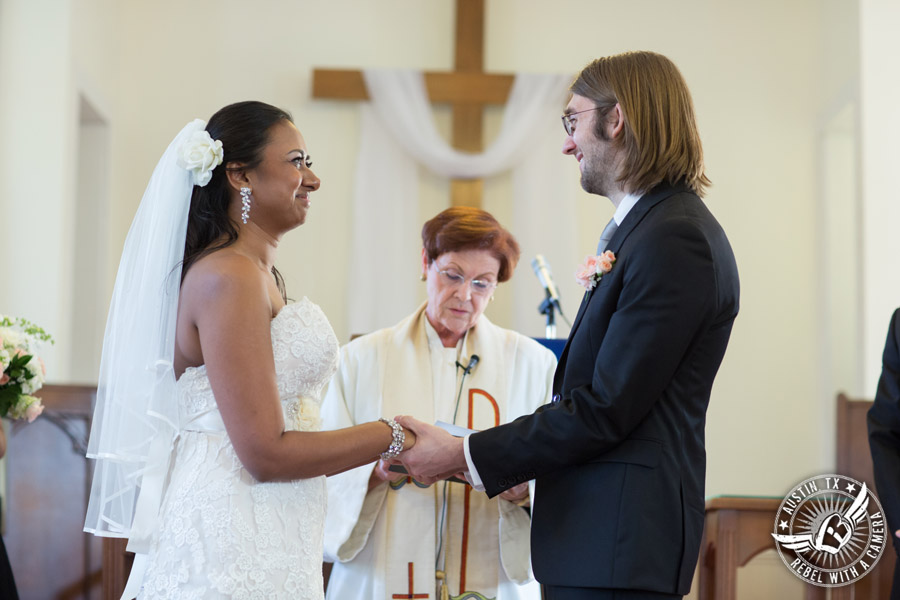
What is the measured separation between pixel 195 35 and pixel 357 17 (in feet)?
3.65

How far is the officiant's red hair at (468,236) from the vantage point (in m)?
3.62

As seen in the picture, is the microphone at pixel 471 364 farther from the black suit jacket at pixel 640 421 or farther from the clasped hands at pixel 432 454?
the black suit jacket at pixel 640 421

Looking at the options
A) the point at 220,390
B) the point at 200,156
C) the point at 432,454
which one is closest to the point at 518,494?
the point at 432,454

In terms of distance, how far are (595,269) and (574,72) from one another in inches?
193

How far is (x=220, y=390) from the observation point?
7.44ft

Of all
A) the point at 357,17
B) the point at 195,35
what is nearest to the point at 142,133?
the point at 195,35

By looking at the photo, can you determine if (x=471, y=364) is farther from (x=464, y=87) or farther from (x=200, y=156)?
(x=464, y=87)

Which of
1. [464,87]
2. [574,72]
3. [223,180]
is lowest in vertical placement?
[223,180]

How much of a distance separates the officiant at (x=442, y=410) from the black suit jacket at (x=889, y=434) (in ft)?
3.58

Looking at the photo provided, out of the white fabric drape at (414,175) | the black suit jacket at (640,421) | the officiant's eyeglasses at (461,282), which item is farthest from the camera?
the white fabric drape at (414,175)

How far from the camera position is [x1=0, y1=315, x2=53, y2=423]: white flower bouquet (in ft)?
12.0

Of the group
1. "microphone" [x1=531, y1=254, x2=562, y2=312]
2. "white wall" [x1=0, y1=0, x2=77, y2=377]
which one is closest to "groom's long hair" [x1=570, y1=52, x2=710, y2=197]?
"microphone" [x1=531, y1=254, x2=562, y2=312]

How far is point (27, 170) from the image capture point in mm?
5844

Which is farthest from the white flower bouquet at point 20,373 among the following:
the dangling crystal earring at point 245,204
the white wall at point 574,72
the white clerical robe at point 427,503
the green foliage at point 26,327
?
the white wall at point 574,72
